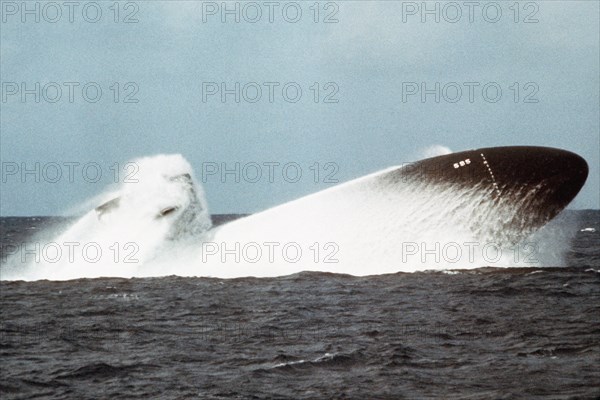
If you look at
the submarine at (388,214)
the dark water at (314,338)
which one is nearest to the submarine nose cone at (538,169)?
the submarine at (388,214)


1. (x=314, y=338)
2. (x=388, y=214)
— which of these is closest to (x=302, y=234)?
(x=388, y=214)

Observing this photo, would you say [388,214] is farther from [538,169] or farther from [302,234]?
[538,169]

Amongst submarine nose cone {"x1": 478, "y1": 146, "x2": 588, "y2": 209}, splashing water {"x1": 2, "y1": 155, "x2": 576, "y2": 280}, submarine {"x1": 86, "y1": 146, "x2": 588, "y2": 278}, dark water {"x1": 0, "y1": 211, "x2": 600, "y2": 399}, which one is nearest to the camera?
dark water {"x1": 0, "y1": 211, "x2": 600, "y2": 399}

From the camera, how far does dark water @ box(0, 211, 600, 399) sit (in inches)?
552

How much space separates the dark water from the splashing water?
43.2 inches

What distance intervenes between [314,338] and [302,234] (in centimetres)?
1223

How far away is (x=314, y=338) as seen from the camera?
18594mm

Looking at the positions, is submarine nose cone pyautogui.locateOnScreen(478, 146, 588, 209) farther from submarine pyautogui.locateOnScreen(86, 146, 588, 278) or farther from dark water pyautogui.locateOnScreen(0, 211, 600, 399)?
dark water pyautogui.locateOnScreen(0, 211, 600, 399)

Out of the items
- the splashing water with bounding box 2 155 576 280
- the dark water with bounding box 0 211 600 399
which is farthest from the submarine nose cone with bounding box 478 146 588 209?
the dark water with bounding box 0 211 600 399

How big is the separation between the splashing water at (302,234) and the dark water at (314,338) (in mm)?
1098

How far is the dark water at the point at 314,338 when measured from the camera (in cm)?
1402

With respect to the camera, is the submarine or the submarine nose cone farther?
the submarine

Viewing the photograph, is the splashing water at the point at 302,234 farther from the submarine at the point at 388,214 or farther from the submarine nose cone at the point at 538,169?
the submarine nose cone at the point at 538,169

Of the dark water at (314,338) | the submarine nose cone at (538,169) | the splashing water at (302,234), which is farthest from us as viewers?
the splashing water at (302,234)
